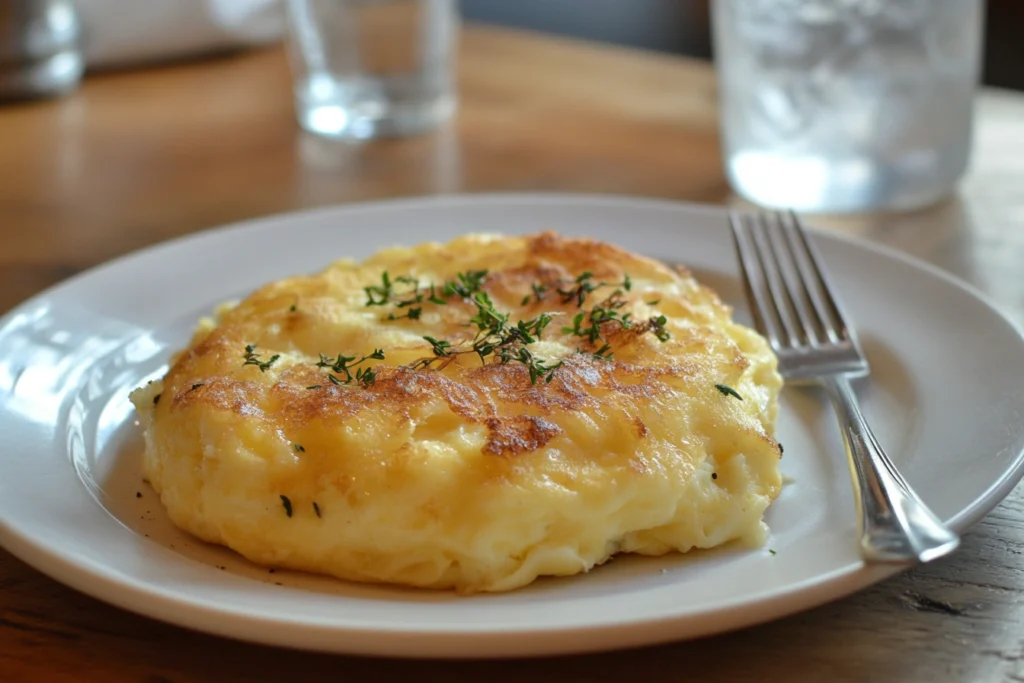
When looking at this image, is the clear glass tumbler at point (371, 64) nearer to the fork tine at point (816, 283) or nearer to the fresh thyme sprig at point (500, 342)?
the fork tine at point (816, 283)

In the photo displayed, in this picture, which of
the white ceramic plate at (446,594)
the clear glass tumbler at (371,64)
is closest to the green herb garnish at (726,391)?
the white ceramic plate at (446,594)

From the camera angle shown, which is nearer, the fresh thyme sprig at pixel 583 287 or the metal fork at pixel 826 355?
the metal fork at pixel 826 355

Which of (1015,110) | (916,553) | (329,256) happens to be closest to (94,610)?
(916,553)

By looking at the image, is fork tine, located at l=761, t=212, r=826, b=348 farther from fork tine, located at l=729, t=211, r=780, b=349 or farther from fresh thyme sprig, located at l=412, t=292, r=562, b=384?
fresh thyme sprig, located at l=412, t=292, r=562, b=384

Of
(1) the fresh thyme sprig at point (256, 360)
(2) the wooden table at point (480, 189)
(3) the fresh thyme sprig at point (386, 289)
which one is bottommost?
(2) the wooden table at point (480, 189)

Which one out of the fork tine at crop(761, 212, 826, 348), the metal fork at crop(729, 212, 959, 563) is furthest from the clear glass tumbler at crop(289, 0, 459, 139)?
the fork tine at crop(761, 212, 826, 348)

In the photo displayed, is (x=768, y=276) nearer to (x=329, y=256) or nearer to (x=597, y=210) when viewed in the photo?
(x=597, y=210)

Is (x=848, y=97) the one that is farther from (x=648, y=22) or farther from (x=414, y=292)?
(x=648, y=22)
